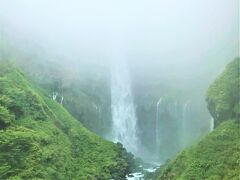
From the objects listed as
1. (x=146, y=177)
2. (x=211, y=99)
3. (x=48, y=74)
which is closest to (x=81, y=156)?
(x=146, y=177)

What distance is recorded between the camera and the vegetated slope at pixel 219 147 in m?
41.9

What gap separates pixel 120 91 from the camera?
268 ft

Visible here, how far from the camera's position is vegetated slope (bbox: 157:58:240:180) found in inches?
1650

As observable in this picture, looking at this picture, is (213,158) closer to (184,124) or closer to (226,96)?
(226,96)

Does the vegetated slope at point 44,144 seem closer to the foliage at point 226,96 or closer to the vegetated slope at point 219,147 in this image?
the vegetated slope at point 219,147

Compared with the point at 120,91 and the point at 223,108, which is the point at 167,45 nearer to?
the point at 120,91

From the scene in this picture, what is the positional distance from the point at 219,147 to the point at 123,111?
116 ft

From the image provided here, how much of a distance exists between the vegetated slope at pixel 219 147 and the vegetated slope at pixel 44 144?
9.15 m

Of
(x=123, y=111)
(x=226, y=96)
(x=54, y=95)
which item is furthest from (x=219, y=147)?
(x=123, y=111)

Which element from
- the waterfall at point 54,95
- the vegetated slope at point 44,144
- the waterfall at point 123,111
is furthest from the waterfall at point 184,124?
the waterfall at point 54,95

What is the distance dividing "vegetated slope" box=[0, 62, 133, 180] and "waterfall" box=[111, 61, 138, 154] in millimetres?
14799

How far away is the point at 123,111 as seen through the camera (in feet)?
260

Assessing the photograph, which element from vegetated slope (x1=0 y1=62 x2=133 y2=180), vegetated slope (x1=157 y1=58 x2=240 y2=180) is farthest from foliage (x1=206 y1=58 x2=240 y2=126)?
vegetated slope (x1=0 y1=62 x2=133 y2=180)

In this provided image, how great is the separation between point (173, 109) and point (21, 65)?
21.3m
